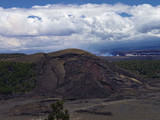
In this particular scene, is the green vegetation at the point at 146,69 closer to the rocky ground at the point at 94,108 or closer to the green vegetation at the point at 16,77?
the rocky ground at the point at 94,108

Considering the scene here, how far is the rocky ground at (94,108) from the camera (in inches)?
882

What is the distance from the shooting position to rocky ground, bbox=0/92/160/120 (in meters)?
22.4

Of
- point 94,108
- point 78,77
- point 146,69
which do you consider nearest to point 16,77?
point 78,77

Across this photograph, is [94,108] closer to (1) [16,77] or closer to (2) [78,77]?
(2) [78,77]

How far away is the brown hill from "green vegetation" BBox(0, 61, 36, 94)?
4.00 feet

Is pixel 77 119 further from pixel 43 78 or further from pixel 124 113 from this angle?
pixel 43 78

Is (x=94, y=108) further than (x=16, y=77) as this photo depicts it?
No

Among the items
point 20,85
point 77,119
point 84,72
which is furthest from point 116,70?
point 77,119

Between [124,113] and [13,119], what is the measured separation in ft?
36.8

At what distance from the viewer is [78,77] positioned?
3497 cm

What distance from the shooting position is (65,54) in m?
42.4

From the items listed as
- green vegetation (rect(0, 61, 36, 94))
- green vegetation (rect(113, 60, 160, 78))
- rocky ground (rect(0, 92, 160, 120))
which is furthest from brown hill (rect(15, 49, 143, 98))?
green vegetation (rect(113, 60, 160, 78))

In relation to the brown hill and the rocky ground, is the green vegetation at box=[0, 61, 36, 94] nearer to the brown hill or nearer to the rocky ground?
the brown hill

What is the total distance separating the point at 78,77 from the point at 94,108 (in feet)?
34.6
